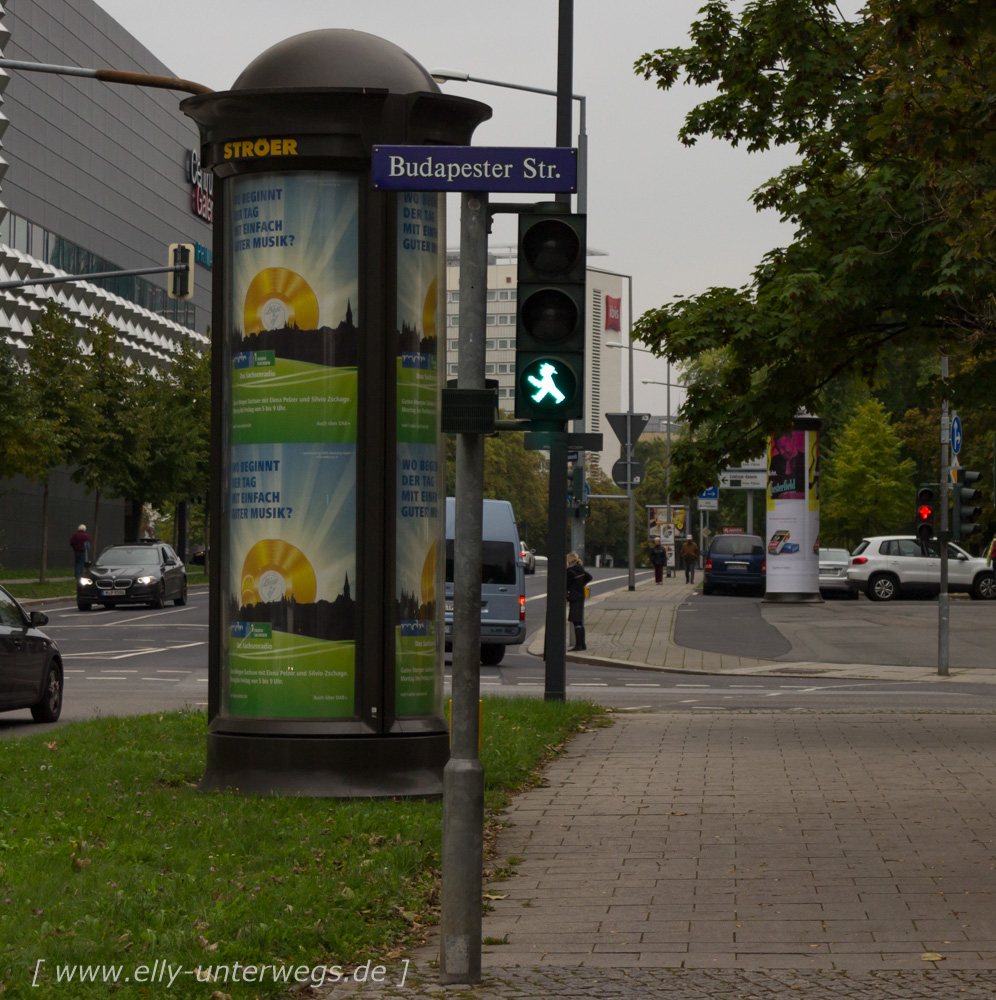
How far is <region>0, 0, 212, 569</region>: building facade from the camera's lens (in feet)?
210

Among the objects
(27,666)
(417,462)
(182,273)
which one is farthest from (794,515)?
(417,462)

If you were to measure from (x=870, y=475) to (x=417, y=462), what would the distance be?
59041 mm

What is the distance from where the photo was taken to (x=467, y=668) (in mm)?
6242

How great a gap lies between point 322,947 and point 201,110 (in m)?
6.11

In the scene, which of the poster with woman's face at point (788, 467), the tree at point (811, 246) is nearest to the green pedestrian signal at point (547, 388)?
the tree at point (811, 246)

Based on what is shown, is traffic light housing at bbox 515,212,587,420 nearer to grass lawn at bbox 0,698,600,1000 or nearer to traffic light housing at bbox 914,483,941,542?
grass lawn at bbox 0,698,600,1000

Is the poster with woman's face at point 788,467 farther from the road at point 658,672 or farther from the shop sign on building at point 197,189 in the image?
the shop sign on building at point 197,189

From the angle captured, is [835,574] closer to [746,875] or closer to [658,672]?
[658,672]

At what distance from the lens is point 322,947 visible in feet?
20.5

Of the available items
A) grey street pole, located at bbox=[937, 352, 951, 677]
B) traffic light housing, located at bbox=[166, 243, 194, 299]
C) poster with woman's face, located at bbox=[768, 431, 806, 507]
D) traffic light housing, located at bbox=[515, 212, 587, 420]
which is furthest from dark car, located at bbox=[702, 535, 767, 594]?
traffic light housing, located at bbox=[515, 212, 587, 420]

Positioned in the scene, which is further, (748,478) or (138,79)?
(748,478)

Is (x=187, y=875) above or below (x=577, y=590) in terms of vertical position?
below

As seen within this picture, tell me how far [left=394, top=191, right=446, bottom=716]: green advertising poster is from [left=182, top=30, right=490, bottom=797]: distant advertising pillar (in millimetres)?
15

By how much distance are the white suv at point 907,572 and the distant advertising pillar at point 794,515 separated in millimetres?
3163
